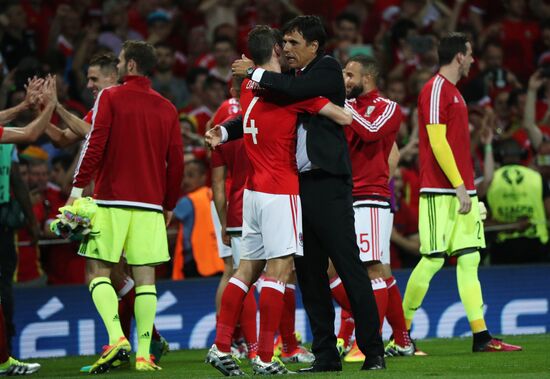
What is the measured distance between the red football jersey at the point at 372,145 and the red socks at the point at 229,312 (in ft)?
6.36

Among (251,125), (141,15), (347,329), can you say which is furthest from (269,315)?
(141,15)

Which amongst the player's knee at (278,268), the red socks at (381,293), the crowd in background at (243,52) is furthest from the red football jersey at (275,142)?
the crowd in background at (243,52)

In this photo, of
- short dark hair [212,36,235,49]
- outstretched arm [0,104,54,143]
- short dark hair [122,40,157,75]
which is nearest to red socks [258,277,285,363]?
short dark hair [122,40,157,75]

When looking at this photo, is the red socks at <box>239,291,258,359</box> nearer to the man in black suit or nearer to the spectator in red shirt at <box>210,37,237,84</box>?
the man in black suit

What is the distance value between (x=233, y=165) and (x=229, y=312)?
2476 mm

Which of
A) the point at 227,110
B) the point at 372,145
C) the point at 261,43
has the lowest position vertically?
the point at 372,145

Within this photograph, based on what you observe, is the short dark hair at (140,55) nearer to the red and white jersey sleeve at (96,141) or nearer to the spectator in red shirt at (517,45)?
the red and white jersey sleeve at (96,141)

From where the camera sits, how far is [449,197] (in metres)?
10.4

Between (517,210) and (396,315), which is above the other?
(517,210)

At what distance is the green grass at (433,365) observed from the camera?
8.20m

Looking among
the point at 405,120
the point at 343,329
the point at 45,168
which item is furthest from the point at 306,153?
the point at 405,120

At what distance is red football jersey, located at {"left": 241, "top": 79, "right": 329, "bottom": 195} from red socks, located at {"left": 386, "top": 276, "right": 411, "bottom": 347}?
2.31 m

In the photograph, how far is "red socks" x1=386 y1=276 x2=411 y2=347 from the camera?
10195 millimetres

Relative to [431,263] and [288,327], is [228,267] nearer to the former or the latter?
[288,327]
